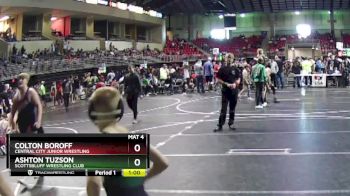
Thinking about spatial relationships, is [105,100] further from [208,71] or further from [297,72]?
[297,72]

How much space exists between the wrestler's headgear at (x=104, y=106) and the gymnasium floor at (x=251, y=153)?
136 inches

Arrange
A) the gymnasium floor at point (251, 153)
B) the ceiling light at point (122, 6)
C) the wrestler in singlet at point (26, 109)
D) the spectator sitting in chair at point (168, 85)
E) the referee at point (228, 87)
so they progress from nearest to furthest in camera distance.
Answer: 1. the gymnasium floor at point (251, 153)
2. the wrestler in singlet at point (26, 109)
3. the referee at point (228, 87)
4. the spectator sitting in chair at point (168, 85)
5. the ceiling light at point (122, 6)

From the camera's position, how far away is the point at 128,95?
14133mm

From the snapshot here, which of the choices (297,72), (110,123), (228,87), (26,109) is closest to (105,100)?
(110,123)

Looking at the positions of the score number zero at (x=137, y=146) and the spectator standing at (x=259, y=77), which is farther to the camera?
the spectator standing at (x=259, y=77)

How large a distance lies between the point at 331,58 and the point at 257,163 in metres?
24.5

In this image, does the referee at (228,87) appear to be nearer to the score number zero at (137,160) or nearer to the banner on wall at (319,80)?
the score number zero at (137,160)

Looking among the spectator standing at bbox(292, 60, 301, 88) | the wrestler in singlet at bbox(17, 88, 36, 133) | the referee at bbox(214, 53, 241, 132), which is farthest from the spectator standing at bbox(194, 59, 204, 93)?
the wrestler in singlet at bbox(17, 88, 36, 133)

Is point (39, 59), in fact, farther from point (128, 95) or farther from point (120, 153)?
point (120, 153)

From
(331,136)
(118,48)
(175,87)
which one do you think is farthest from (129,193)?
(118,48)

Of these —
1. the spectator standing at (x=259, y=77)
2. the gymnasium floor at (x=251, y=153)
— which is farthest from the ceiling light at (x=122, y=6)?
the spectator standing at (x=259, y=77)
